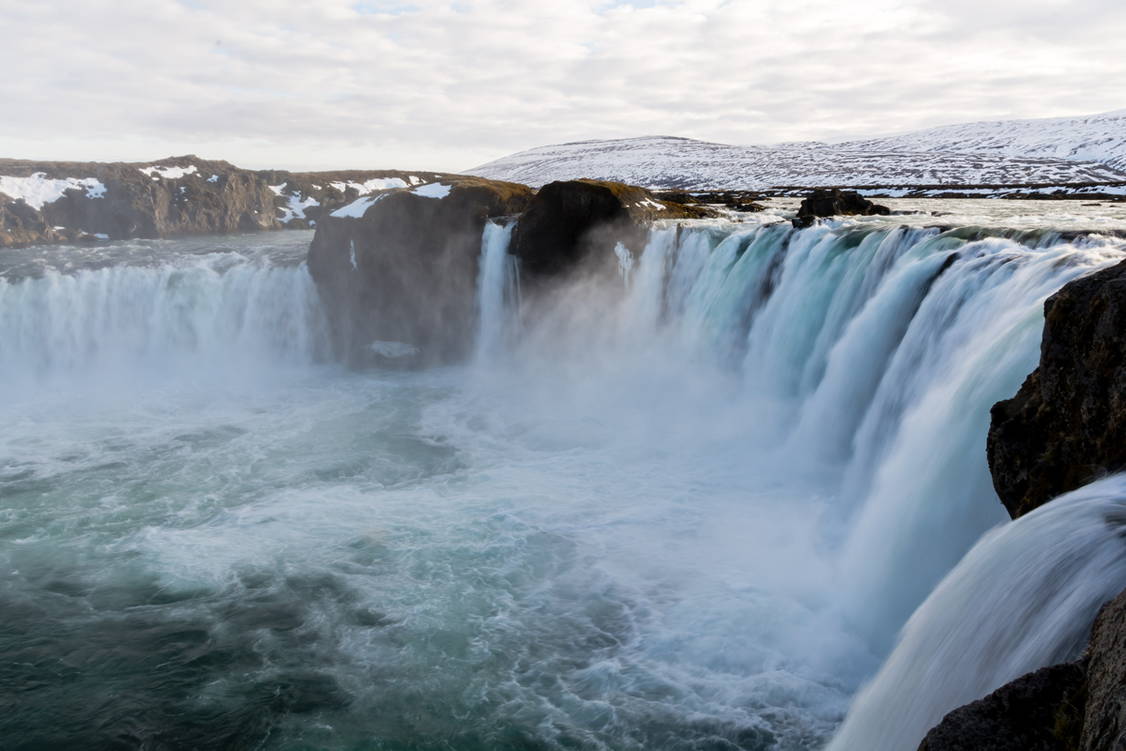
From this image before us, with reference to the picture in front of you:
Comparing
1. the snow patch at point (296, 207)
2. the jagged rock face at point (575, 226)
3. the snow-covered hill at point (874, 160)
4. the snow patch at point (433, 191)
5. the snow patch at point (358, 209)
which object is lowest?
the jagged rock face at point (575, 226)

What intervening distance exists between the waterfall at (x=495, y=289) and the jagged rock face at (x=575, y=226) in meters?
1.09

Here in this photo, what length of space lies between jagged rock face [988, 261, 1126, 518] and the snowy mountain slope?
91.6 m

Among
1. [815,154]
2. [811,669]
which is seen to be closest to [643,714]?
[811,669]

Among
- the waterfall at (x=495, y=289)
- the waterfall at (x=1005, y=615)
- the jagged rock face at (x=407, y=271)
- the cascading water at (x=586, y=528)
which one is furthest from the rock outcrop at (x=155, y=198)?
the waterfall at (x=1005, y=615)

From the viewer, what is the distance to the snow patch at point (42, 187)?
54156mm

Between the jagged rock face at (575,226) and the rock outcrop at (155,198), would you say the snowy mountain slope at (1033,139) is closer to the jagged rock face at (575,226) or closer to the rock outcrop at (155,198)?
the jagged rock face at (575,226)

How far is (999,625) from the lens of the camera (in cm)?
513

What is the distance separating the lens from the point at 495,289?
91.1 feet

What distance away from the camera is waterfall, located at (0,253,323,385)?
29.1 m

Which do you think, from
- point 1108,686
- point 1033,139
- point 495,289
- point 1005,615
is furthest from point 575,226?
point 1033,139

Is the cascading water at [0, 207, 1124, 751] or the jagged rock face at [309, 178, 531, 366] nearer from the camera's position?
the cascading water at [0, 207, 1124, 751]

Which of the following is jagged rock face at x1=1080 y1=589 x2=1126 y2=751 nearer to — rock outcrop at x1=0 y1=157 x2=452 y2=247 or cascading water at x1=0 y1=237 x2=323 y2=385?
cascading water at x1=0 y1=237 x2=323 y2=385

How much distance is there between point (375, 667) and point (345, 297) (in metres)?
22.9

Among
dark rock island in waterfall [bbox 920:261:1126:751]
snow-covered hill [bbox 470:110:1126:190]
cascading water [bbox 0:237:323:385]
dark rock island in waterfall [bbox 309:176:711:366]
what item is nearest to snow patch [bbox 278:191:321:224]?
cascading water [bbox 0:237:323:385]
